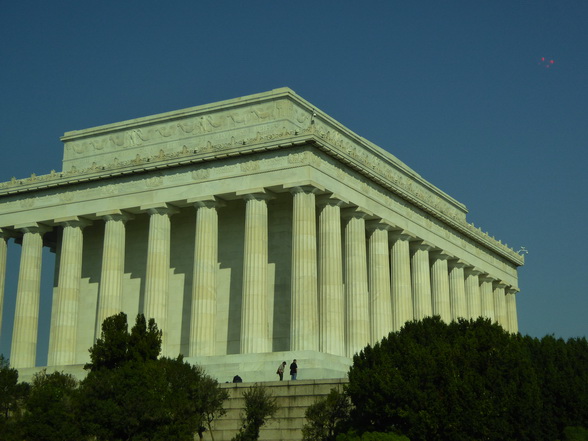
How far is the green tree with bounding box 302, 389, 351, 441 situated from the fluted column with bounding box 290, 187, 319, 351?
13957 mm

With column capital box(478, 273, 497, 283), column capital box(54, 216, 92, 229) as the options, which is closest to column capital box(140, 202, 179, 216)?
column capital box(54, 216, 92, 229)

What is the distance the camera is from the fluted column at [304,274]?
2544 inches

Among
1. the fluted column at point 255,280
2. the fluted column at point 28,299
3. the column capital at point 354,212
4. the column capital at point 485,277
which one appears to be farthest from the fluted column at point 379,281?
the fluted column at point 28,299

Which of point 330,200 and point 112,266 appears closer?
point 330,200

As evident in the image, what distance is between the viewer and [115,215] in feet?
245

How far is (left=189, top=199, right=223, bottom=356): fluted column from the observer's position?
224 feet

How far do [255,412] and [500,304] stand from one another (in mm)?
53198

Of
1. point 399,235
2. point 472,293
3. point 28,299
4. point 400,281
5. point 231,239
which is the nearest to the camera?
point 231,239

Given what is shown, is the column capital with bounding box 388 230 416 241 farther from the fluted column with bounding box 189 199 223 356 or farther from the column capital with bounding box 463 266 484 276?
the fluted column with bounding box 189 199 223 356

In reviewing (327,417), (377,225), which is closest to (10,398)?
(327,417)

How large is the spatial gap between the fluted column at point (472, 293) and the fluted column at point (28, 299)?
3833 centimetres

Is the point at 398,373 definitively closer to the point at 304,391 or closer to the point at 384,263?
the point at 304,391

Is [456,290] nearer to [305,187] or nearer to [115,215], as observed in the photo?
[305,187]

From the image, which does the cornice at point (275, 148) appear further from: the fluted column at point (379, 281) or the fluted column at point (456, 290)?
the fluted column at point (379, 281)
